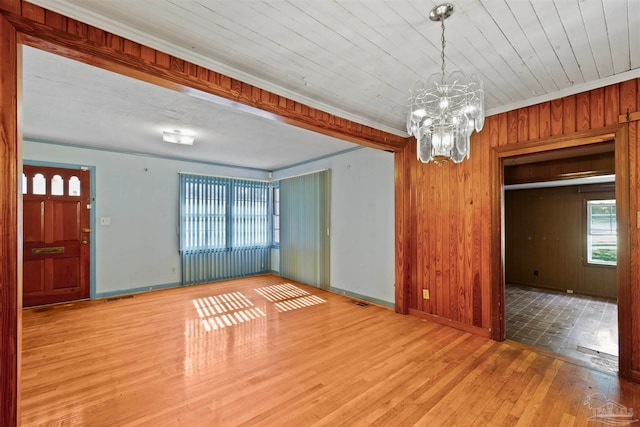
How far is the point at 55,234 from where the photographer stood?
176 inches

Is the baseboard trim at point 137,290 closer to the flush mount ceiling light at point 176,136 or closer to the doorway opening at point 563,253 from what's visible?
the flush mount ceiling light at point 176,136

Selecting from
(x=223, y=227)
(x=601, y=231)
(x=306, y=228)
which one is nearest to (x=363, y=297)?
(x=306, y=228)

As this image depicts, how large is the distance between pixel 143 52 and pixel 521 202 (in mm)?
7397

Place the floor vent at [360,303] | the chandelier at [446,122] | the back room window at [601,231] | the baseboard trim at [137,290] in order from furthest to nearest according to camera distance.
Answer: the back room window at [601,231] < the baseboard trim at [137,290] < the floor vent at [360,303] < the chandelier at [446,122]

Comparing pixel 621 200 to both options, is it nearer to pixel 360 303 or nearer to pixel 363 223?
pixel 363 223

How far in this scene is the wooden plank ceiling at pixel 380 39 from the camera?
5.32 ft

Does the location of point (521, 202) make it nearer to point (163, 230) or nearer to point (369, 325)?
point (369, 325)

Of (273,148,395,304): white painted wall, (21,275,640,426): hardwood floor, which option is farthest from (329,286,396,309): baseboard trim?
(21,275,640,426): hardwood floor

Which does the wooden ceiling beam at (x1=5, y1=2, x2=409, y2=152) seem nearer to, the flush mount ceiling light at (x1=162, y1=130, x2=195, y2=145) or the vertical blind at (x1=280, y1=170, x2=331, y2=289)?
the flush mount ceiling light at (x1=162, y1=130, x2=195, y2=145)

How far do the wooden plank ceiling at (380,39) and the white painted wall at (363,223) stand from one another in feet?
6.51

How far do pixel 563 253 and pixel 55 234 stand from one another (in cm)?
934

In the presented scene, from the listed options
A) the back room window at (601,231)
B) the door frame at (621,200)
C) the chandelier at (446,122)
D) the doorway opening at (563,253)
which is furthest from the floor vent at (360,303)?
the back room window at (601,231)

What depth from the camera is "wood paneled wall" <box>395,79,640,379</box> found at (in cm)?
235

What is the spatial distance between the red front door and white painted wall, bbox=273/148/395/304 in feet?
13.8
